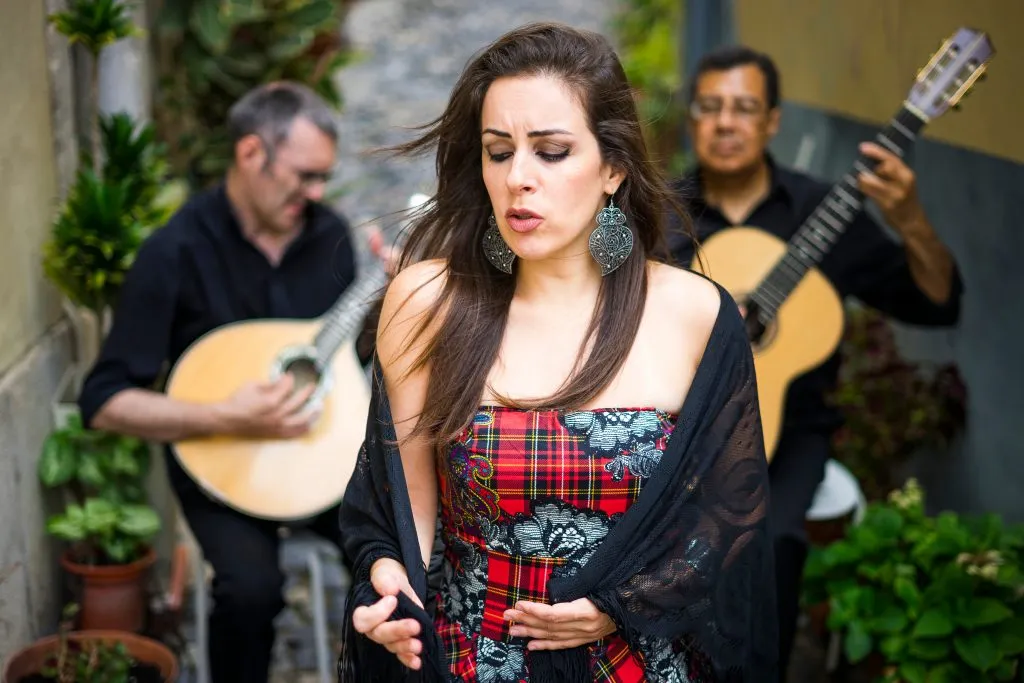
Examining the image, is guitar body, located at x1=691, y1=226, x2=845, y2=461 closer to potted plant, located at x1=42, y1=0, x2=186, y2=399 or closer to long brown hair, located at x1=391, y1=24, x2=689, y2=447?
long brown hair, located at x1=391, y1=24, x2=689, y2=447

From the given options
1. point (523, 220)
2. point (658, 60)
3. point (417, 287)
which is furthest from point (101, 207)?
point (658, 60)

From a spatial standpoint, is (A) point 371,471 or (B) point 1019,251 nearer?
(A) point 371,471

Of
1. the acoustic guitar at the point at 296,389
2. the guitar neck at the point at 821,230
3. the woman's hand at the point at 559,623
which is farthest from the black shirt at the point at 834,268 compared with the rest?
the woman's hand at the point at 559,623

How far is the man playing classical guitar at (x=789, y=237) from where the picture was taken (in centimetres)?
333

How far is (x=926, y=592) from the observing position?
3.02 meters

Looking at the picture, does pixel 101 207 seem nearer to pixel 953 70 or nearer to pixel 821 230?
pixel 821 230

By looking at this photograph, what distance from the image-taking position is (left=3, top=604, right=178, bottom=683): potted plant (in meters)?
2.90

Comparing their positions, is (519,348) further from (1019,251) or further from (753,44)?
(753,44)

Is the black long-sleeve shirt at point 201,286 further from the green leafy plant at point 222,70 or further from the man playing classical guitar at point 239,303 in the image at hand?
the green leafy plant at point 222,70

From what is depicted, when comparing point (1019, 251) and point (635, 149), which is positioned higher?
point (635, 149)

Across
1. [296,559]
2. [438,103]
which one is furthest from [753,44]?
[438,103]

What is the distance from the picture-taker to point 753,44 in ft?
21.3

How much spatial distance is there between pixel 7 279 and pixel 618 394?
165 centimetres

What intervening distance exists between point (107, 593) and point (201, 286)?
0.90 meters
